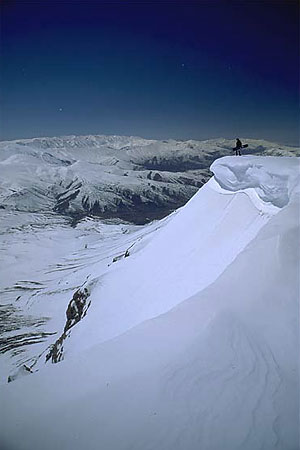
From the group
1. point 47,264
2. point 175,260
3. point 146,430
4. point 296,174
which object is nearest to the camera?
point 146,430

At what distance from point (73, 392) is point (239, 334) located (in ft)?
10.1

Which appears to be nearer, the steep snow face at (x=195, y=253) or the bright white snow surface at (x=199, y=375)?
the bright white snow surface at (x=199, y=375)

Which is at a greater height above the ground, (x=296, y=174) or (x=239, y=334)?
(x=296, y=174)

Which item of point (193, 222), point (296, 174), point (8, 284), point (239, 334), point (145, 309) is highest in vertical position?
point (296, 174)

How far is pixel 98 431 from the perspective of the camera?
4797mm

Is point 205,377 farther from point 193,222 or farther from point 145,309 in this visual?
point 193,222

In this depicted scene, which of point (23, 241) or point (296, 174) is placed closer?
point (296, 174)

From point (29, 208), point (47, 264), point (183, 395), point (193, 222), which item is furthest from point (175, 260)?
point (29, 208)

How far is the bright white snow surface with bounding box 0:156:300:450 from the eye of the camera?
179 inches

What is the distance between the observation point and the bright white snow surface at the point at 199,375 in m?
4.56

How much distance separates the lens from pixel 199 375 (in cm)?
543

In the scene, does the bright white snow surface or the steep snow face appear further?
the steep snow face

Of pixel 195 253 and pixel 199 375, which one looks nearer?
pixel 199 375

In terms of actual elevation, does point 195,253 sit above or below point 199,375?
above
